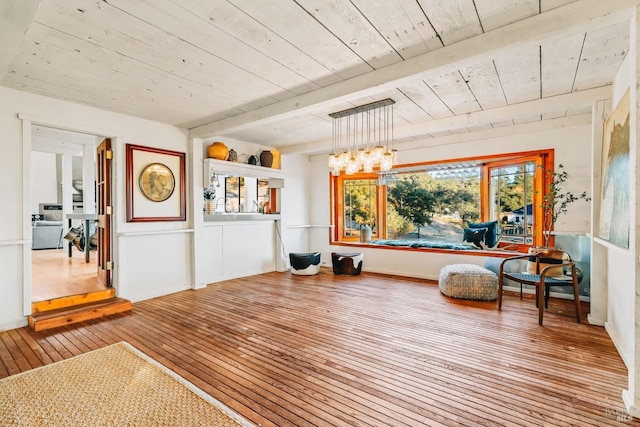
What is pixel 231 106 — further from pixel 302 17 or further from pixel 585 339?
pixel 585 339

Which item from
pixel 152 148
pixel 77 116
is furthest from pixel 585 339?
pixel 77 116

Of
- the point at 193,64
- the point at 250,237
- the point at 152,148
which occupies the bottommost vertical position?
the point at 250,237

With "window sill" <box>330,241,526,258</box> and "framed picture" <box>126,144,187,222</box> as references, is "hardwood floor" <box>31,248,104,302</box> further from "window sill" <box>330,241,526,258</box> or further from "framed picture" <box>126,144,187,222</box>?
"window sill" <box>330,241,526,258</box>

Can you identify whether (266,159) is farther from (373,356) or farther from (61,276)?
(373,356)

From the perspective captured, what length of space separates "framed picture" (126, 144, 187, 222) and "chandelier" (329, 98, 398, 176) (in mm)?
2282

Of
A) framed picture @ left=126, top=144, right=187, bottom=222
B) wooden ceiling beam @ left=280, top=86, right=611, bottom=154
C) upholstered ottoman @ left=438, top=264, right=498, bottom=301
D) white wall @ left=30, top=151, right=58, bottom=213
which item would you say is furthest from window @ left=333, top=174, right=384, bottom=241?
white wall @ left=30, top=151, right=58, bottom=213

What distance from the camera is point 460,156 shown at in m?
4.93

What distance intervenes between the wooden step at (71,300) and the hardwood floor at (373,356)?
13.4 inches

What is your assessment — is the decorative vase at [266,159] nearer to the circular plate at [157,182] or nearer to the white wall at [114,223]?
the white wall at [114,223]

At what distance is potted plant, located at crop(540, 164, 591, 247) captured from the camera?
3832mm

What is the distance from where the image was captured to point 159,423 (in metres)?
1.68

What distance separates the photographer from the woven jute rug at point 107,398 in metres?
1.70

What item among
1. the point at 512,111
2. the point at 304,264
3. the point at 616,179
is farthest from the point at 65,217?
the point at 616,179

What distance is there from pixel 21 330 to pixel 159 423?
8.08ft
